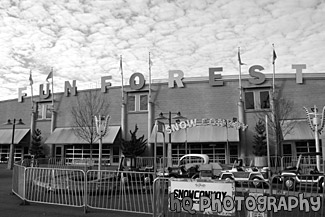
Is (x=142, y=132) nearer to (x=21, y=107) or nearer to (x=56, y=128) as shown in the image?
(x=56, y=128)

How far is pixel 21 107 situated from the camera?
37.0 metres

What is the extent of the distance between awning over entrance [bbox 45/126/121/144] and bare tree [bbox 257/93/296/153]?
46.6ft

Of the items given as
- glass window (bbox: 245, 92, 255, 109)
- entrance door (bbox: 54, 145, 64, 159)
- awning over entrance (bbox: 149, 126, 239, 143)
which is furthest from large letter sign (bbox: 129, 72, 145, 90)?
entrance door (bbox: 54, 145, 64, 159)

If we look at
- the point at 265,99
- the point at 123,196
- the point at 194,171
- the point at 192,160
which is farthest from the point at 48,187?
the point at 265,99

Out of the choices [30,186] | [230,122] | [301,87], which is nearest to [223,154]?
[230,122]

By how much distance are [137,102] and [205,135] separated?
8304 millimetres

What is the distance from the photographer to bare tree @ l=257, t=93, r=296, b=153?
2473cm

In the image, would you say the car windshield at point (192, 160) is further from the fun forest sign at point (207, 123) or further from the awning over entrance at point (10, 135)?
the awning over entrance at point (10, 135)

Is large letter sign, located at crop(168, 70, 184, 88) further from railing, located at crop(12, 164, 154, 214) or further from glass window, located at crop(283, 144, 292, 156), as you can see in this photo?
railing, located at crop(12, 164, 154, 214)

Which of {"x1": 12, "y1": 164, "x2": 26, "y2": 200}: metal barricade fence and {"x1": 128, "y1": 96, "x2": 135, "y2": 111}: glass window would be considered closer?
{"x1": 12, "y1": 164, "x2": 26, "y2": 200}: metal barricade fence

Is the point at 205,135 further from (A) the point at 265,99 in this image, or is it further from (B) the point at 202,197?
(B) the point at 202,197

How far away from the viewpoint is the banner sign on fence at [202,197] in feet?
22.0

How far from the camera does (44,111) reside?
116 feet

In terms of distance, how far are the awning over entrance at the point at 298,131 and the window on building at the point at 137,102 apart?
1351cm
